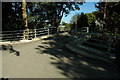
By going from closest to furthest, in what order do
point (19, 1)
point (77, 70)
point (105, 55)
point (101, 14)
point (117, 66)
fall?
1. point (77, 70)
2. point (117, 66)
3. point (105, 55)
4. point (19, 1)
5. point (101, 14)

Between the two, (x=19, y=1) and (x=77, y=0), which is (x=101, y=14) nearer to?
(x=77, y=0)

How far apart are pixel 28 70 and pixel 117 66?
12.9 ft

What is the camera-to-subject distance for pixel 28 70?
209 inches

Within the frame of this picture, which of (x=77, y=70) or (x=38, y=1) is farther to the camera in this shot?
(x=38, y=1)

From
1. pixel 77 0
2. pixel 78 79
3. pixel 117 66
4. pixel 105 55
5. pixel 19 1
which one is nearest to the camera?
pixel 78 79

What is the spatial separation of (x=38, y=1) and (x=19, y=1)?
3089 millimetres

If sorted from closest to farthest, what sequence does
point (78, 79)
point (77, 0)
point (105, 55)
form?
point (78, 79)
point (105, 55)
point (77, 0)

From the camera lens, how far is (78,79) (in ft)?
14.6

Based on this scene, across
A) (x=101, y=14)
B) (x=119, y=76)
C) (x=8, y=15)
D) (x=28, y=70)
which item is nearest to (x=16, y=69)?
(x=28, y=70)

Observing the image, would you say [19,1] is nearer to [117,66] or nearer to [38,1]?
[38,1]

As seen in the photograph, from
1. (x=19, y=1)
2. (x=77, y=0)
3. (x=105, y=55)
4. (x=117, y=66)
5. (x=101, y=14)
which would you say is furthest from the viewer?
(x=77, y=0)

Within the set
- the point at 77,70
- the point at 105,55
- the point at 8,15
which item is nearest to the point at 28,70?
the point at 77,70

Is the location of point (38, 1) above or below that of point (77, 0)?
below

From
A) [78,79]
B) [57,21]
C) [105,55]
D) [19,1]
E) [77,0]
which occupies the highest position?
[77,0]
